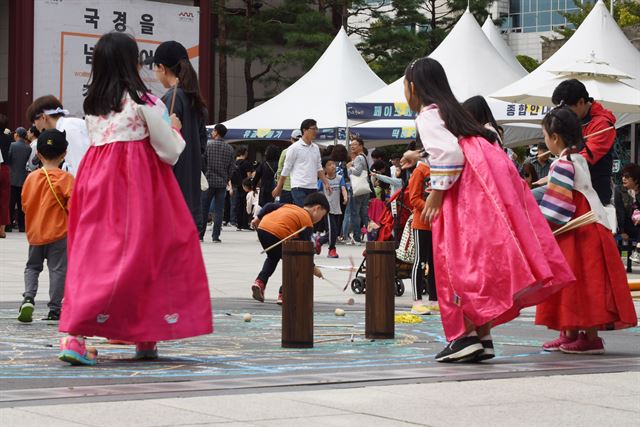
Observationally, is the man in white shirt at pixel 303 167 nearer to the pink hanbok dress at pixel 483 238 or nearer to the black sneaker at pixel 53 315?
the black sneaker at pixel 53 315

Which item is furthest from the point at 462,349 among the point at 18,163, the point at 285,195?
the point at 18,163

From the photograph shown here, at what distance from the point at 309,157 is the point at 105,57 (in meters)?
10.9

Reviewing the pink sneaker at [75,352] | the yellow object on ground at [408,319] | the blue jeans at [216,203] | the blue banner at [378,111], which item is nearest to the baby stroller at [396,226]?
the yellow object on ground at [408,319]

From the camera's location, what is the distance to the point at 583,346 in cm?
835

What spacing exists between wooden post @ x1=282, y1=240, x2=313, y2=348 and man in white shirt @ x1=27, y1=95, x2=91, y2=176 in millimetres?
2354

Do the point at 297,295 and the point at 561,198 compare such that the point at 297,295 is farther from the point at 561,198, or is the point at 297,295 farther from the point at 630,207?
the point at 630,207

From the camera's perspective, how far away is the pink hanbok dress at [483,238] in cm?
744

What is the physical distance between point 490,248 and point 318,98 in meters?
19.6

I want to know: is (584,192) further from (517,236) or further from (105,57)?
(105,57)

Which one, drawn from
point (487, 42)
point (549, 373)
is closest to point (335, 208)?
point (487, 42)

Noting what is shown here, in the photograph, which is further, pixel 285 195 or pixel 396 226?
pixel 285 195

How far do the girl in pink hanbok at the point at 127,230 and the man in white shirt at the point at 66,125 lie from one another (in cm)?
274

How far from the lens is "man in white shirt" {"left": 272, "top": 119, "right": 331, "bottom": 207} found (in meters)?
18.2

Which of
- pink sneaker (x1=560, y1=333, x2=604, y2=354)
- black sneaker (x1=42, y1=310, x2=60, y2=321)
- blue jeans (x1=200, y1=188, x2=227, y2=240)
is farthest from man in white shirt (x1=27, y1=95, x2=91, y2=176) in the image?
blue jeans (x1=200, y1=188, x2=227, y2=240)
